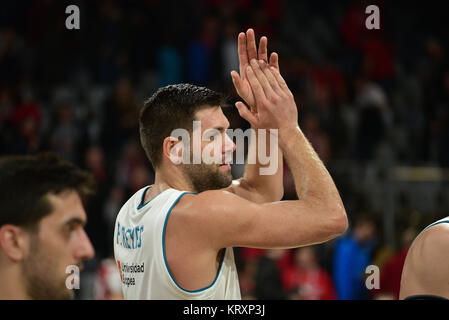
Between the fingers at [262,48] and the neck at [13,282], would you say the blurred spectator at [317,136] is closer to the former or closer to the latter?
the fingers at [262,48]

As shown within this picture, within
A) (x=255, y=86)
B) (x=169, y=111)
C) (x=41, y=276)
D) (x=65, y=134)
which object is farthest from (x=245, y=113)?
(x=65, y=134)

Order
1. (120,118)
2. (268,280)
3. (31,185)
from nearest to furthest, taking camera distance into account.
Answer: (31,185)
(268,280)
(120,118)

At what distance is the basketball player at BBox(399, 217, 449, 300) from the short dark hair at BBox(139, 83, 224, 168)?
1.15m

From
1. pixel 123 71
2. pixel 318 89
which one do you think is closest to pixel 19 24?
pixel 123 71

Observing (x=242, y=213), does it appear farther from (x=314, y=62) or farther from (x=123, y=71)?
(x=314, y=62)

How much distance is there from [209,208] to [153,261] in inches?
13.7

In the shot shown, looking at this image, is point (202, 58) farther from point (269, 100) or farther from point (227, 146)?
point (269, 100)

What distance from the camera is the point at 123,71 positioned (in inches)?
392

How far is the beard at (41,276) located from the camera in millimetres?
2324

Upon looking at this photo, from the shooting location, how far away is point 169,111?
9.86 ft

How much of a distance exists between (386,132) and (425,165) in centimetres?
83

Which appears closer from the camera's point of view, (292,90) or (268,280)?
(268,280)

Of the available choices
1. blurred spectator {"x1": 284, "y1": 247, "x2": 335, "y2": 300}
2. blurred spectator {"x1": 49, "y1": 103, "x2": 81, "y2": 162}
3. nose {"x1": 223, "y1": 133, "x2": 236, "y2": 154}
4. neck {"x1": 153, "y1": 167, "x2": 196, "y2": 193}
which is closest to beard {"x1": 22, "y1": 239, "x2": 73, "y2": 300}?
neck {"x1": 153, "y1": 167, "x2": 196, "y2": 193}

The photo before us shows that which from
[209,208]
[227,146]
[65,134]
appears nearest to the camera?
[209,208]
